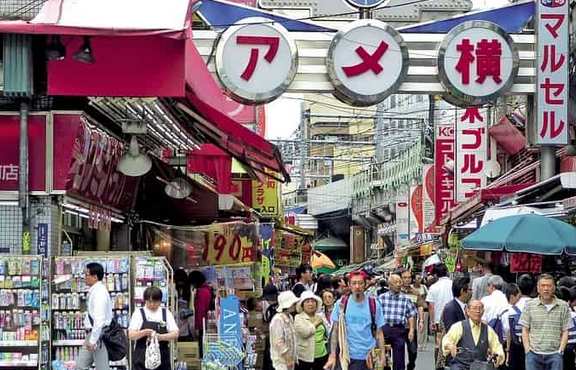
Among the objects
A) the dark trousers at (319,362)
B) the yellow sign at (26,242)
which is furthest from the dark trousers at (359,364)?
the yellow sign at (26,242)

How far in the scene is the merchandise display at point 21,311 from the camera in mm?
12797

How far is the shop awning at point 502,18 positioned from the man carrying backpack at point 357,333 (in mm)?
7905

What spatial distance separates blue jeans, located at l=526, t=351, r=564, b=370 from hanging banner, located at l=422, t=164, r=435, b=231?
26.2m

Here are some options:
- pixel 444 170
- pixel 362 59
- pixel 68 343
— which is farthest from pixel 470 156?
pixel 68 343

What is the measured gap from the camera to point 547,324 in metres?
12.2

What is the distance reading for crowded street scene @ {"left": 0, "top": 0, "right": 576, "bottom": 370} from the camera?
1247cm

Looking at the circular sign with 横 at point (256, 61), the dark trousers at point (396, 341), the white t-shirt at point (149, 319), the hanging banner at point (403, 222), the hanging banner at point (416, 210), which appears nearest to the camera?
the white t-shirt at point (149, 319)

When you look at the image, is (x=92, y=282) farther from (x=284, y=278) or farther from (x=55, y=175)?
(x=284, y=278)

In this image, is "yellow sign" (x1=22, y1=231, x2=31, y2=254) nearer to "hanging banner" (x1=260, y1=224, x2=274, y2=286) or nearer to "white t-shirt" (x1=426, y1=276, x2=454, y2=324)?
"white t-shirt" (x1=426, y1=276, x2=454, y2=324)

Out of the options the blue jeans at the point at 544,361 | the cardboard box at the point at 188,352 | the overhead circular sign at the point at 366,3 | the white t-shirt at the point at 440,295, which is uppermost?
the overhead circular sign at the point at 366,3

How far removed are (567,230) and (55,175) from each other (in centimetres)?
709

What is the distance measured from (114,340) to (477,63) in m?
9.02

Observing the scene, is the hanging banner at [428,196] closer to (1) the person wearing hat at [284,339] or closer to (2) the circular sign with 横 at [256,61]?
(2) the circular sign with 横 at [256,61]

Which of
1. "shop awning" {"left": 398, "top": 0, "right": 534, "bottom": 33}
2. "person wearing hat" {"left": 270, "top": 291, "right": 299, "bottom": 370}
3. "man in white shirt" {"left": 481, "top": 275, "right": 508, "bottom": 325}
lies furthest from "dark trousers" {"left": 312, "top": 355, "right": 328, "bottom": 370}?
"shop awning" {"left": 398, "top": 0, "right": 534, "bottom": 33}
